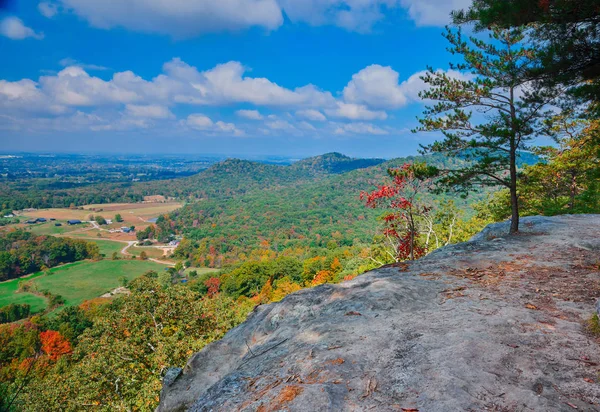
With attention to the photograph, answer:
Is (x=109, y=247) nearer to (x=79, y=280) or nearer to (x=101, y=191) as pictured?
(x=79, y=280)

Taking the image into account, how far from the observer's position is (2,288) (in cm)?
6188

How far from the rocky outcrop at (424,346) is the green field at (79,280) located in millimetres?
61444

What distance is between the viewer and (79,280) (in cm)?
6488

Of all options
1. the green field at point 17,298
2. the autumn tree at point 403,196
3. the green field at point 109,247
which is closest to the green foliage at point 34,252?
the green field at point 109,247

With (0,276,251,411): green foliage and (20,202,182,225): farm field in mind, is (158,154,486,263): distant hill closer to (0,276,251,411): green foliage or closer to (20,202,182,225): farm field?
(20,202,182,225): farm field

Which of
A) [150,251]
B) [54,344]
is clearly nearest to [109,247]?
[150,251]

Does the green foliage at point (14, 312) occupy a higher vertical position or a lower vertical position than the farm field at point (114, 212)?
lower

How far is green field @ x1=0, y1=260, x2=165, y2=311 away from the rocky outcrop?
61.4 m

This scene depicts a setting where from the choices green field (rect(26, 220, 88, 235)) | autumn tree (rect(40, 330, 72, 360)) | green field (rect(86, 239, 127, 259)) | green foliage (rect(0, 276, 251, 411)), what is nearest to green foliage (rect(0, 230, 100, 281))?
green field (rect(86, 239, 127, 259))

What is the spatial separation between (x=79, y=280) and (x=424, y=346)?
7770 centimetres

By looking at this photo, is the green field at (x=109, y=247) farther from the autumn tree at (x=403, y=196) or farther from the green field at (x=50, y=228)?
the autumn tree at (x=403, y=196)

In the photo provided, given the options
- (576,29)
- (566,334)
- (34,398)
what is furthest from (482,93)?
(34,398)

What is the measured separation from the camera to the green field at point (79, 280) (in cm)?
5569

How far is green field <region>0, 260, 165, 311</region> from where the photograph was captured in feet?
183
